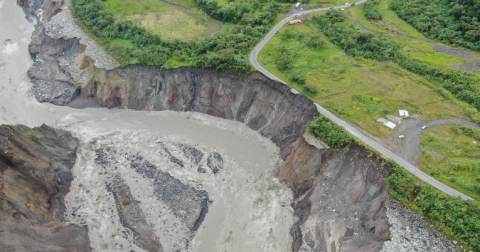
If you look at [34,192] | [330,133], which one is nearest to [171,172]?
[34,192]

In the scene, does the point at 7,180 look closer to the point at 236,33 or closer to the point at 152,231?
the point at 152,231

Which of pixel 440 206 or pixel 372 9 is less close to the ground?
pixel 372 9

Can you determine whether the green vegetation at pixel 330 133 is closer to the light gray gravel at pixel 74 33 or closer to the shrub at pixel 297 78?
the shrub at pixel 297 78

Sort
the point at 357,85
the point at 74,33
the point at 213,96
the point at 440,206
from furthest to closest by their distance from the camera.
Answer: the point at 74,33 → the point at 213,96 → the point at 357,85 → the point at 440,206

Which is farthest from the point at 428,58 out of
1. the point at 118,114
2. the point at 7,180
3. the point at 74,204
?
the point at 7,180

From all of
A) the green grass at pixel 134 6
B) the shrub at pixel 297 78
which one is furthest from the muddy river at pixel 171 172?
the green grass at pixel 134 6

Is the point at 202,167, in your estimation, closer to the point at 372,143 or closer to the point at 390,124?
the point at 372,143

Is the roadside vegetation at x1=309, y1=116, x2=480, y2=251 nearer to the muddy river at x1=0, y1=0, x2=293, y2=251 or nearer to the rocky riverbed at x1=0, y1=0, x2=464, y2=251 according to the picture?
the rocky riverbed at x1=0, y1=0, x2=464, y2=251
